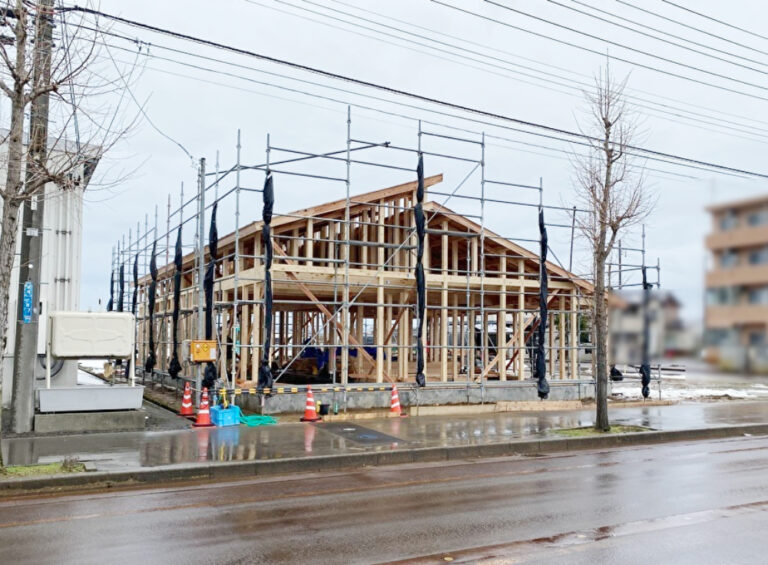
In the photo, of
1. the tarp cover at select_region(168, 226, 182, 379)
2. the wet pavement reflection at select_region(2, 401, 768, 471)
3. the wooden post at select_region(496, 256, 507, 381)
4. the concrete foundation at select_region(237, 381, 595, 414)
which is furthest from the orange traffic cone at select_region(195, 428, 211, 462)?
the wooden post at select_region(496, 256, 507, 381)

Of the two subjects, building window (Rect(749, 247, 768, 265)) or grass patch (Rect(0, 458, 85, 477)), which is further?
grass patch (Rect(0, 458, 85, 477))

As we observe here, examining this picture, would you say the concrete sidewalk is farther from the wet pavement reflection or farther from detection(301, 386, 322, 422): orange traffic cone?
detection(301, 386, 322, 422): orange traffic cone

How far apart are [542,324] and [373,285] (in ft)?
17.9

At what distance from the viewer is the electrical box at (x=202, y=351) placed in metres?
16.2

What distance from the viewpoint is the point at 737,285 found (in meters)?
1.67

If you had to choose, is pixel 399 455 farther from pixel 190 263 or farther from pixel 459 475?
pixel 190 263

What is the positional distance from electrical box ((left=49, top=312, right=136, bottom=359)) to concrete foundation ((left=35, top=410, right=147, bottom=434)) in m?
1.23

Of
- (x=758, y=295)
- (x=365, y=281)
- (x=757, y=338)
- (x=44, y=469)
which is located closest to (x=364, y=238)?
(x=365, y=281)

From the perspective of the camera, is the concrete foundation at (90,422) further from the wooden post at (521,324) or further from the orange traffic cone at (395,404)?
the wooden post at (521,324)

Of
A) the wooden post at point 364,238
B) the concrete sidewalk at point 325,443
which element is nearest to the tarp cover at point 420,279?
the concrete sidewalk at point 325,443

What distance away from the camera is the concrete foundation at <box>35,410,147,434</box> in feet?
44.5

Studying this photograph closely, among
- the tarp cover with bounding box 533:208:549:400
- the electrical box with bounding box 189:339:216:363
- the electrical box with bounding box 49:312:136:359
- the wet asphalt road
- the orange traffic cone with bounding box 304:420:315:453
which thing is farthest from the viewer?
the tarp cover with bounding box 533:208:549:400

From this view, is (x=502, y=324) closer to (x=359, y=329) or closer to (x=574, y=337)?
(x=574, y=337)

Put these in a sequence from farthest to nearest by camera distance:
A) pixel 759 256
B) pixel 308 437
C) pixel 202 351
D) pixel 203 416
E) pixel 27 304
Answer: pixel 202 351
pixel 203 416
pixel 308 437
pixel 27 304
pixel 759 256
